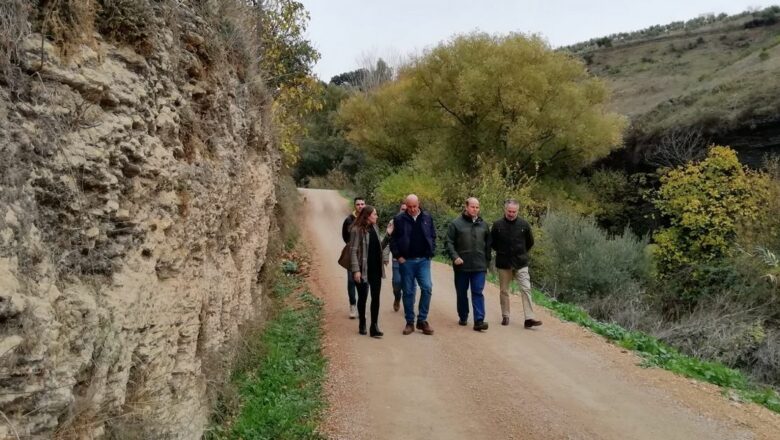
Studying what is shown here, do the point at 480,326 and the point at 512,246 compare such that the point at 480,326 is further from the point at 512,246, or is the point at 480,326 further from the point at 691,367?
the point at 691,367

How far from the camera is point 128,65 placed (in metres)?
4.44

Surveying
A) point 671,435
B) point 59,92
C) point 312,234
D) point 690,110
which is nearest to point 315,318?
point 671,435

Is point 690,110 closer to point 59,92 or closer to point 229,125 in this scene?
point 229,125

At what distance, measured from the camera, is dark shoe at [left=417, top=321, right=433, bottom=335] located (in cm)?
878

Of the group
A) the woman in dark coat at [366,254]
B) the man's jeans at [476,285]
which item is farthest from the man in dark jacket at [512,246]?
the woman in dark coat at [366,254]

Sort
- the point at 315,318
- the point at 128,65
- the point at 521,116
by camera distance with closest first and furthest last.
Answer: the point at 128,65
the point at 315,318
the point at 521,116

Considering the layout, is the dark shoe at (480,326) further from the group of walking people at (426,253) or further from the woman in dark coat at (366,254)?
the woman in dark coat at (366,254)

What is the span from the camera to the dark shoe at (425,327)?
8.78 m

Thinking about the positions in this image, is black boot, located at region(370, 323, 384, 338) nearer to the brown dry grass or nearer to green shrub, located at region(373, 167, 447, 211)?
green shrub, located at region(373, 167, 447, 211)

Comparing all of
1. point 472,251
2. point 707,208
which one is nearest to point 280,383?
point 472,251

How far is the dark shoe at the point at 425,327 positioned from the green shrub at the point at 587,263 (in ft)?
24.8

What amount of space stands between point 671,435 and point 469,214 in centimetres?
427

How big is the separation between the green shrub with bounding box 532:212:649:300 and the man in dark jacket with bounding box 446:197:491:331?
709 cm

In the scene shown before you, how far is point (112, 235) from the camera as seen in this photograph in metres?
4.00
